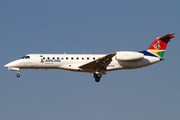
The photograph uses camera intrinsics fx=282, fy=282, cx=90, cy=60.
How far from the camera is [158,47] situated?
33.7 meters

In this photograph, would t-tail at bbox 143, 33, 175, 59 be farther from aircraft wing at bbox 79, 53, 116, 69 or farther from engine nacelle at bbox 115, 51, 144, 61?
aircraft wing at bbox 79, 53, 116, 69

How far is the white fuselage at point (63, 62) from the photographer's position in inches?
1248

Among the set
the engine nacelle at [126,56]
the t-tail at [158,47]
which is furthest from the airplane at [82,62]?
the t-tail at [158,47]

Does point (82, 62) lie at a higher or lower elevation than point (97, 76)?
higher

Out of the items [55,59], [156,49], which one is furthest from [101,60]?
[156,49]

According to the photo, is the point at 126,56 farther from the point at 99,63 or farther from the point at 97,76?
the point at 97,76

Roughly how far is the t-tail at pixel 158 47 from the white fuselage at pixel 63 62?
1.69m

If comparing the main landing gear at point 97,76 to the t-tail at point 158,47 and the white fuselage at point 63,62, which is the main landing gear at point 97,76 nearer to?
the white fuselage at point 63,62

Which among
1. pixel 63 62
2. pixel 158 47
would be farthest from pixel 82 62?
pixel 158 47

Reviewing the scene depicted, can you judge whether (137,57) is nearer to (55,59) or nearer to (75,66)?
(75,66)

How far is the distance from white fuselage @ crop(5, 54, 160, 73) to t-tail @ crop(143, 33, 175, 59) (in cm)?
169

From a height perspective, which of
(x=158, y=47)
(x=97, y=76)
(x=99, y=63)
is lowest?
(x=97, y=76)

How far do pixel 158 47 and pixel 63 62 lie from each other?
37.6 feet

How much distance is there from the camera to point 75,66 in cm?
3152
